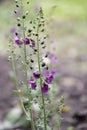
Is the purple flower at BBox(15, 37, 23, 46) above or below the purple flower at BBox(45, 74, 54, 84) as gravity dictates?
above

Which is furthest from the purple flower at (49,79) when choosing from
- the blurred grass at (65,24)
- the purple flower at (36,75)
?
the blurred grass at (65,24)

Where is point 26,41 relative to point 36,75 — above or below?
above

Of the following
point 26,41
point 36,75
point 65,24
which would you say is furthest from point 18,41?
point 65,24

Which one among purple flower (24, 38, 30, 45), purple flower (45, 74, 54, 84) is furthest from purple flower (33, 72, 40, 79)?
purple flower (24, 38, 30, 45)

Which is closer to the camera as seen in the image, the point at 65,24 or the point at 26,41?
the point at 26,41

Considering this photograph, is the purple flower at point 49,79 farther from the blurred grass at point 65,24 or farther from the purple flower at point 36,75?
the blurred grass at point 65,24

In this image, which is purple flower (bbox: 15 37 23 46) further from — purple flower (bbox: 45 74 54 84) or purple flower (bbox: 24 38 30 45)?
purple flower (bbox: 45 74 54 84)

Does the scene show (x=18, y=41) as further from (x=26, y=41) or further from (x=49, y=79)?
(x=49, y=79)

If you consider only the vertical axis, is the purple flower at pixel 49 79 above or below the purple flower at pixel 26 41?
below

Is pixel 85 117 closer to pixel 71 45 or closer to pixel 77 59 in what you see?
pixel 77 59
